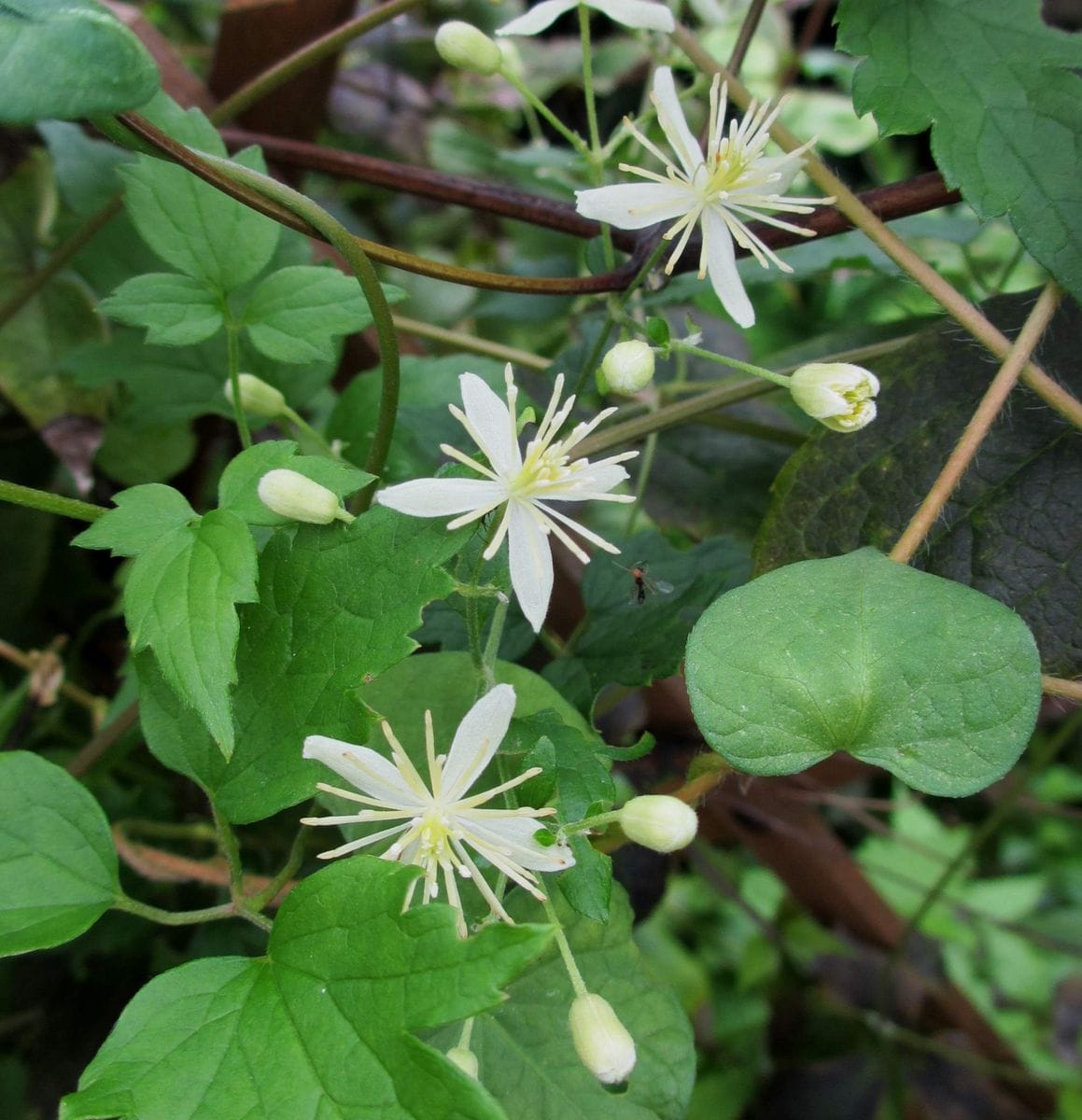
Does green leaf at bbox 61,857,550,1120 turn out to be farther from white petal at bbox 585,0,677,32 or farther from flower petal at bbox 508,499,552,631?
white petal at bbox 585,0,677,32

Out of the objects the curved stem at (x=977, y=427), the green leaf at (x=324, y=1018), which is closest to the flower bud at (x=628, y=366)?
the curved stem at (x=977, y=427)

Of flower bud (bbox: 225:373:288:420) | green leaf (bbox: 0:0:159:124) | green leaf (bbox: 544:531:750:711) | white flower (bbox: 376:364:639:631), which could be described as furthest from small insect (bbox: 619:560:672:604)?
green leaf (bbox: 0:0:159:124)

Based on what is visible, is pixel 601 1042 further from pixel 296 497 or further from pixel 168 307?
pixel 168 307

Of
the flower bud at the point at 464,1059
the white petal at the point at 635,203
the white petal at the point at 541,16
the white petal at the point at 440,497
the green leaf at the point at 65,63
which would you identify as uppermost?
the white petal at the point at 541,16

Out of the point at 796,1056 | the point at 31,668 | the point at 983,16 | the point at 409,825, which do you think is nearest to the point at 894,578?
the point at 409,825

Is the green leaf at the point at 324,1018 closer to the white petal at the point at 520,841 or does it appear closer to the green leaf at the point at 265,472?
the white petal at the point at 520,841

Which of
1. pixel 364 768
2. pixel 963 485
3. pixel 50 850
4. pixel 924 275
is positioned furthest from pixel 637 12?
pixel 50 850
